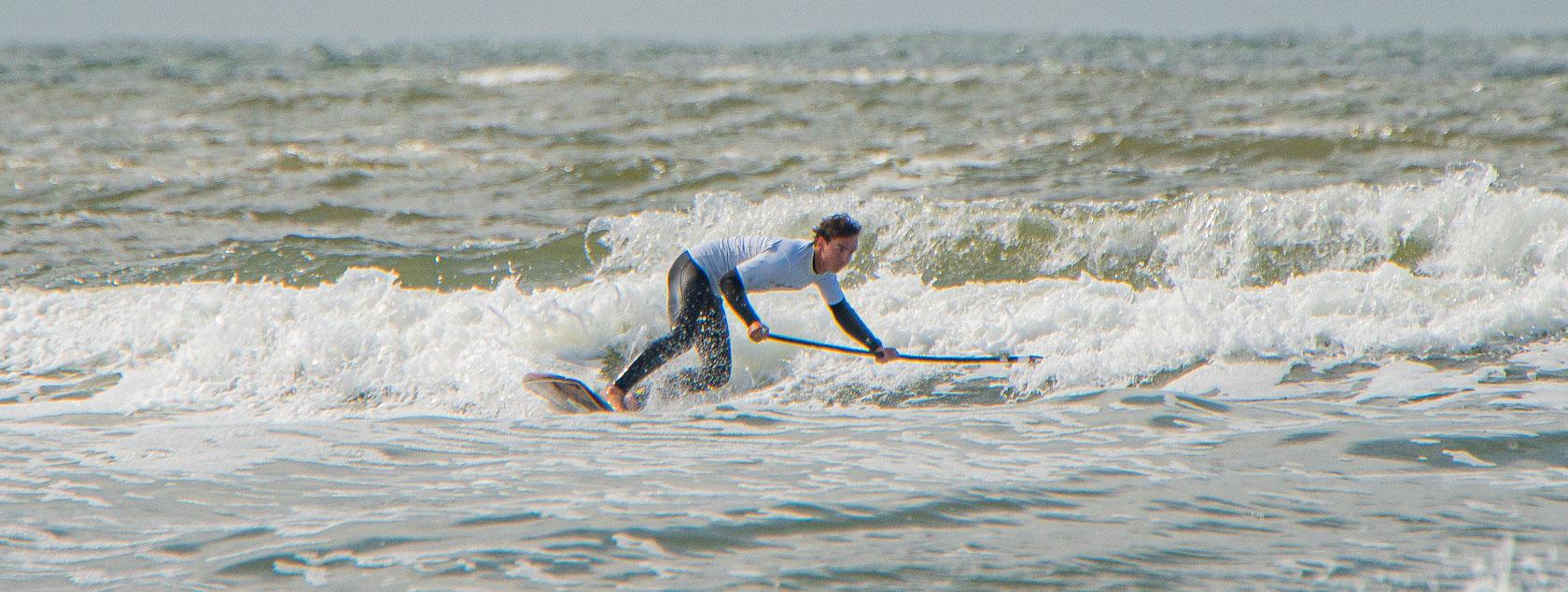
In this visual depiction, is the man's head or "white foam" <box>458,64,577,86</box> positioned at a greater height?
"white foam" <box>458,64,577,86</box>

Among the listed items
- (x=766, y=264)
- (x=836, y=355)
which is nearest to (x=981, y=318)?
(x=836, y=355)

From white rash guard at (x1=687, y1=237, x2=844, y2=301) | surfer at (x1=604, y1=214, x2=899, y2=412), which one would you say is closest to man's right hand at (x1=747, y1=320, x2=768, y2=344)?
surfer at (x1=604, y1=214, x2=899, y2=412)

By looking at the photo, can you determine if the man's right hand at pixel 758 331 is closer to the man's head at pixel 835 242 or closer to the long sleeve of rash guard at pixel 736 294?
the long sleeve of rash guard at pixel 736 294

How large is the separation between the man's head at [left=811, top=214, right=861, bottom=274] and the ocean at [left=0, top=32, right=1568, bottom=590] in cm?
74

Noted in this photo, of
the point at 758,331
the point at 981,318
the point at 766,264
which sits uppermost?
the point at 766,264

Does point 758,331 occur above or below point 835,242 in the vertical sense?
below

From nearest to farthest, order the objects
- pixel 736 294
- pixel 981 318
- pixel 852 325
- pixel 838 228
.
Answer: pixel 838 228
pixel 736 294
pixel 852 325
pixel 981 318

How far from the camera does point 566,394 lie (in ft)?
22.9

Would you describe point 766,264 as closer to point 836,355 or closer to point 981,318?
point 836,355

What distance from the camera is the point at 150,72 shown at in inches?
1287

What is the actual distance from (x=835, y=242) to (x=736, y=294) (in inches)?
23.1

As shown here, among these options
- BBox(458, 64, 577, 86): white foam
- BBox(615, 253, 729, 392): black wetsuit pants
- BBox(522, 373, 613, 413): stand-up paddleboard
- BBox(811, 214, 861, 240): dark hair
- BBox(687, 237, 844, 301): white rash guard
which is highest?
BBox(458, 64, 577, 86): white foam

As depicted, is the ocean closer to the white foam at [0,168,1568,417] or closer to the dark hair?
the white foam at [0,168,1568,417]

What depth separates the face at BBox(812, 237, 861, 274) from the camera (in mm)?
6688
